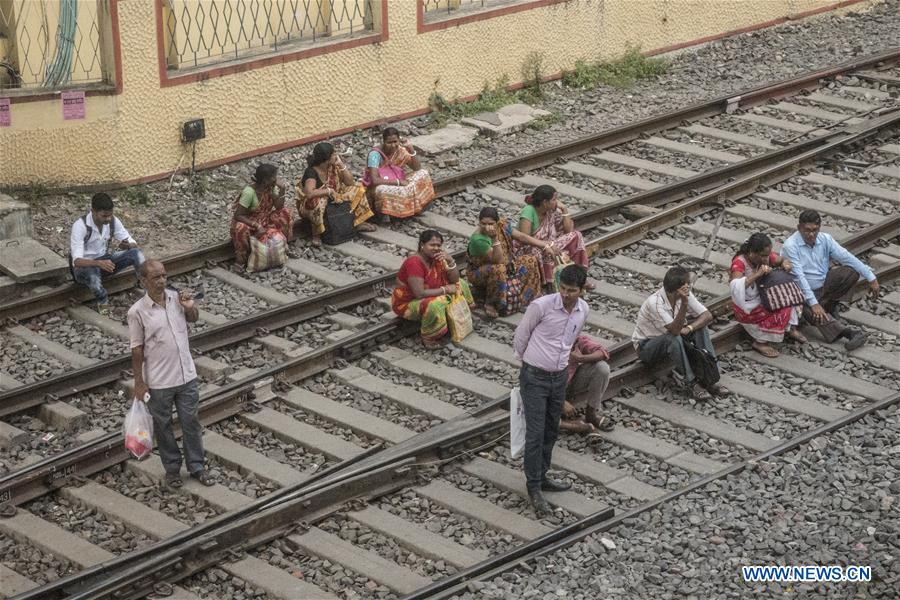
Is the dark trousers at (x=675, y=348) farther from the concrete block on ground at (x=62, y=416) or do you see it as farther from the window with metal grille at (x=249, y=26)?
the window with metal grille at (x=249, y=26)

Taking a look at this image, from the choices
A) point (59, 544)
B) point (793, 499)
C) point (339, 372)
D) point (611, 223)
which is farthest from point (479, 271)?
point (59, 544)

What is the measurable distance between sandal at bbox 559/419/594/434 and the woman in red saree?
3.86 meters

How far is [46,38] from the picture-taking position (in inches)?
572

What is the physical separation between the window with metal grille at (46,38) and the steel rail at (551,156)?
264 cm

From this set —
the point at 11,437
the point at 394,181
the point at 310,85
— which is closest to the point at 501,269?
the point at 394,181

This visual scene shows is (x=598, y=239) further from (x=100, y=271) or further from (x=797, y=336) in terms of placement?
(x=100, y=271)

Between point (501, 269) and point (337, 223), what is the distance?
2262 millimetres

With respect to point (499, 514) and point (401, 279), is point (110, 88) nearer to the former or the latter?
point (401, 279)

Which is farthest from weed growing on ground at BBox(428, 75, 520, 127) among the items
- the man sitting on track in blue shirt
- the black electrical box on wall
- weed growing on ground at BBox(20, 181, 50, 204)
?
the man sitting on track in blue shirt

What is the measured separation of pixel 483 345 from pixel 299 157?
5.01m

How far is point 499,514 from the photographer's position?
9562mm

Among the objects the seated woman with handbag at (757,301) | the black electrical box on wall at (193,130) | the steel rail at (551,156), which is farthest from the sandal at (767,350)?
the black electrical box on wall at (193,130)

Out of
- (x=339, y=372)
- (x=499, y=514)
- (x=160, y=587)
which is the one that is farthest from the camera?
(x=339, y=372)

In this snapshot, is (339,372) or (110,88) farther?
(110,88)
